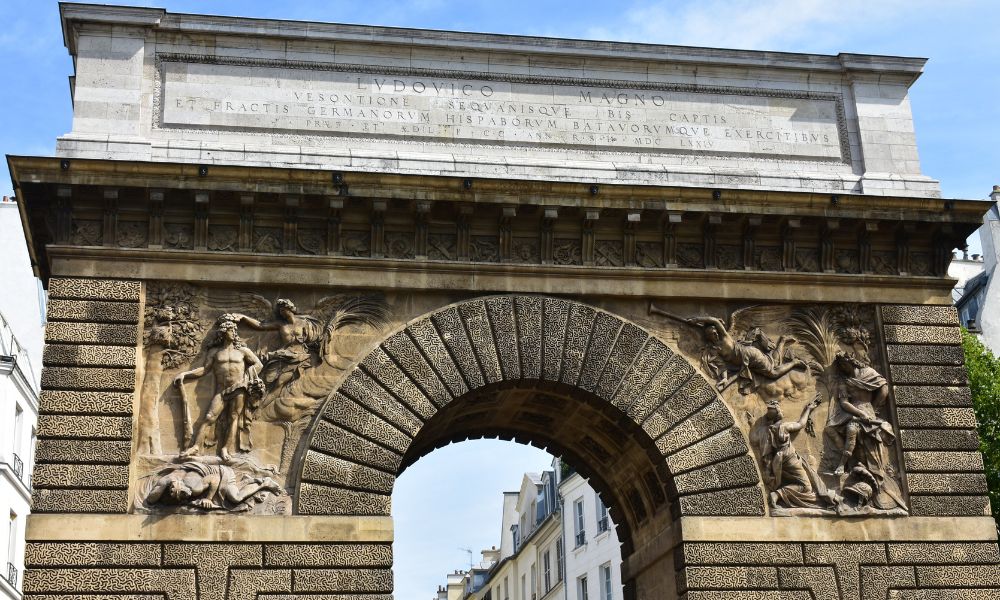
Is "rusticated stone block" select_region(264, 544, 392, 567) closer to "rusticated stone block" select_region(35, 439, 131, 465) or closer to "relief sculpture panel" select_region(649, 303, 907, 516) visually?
"rusticated stone block" select_region(35, 439, 131, 465)

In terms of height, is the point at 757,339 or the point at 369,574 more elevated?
the point at 757,339

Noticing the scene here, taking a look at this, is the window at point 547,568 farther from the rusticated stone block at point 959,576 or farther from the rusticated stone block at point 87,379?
the rusticated stone block at point 87,379

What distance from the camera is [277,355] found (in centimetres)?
1805

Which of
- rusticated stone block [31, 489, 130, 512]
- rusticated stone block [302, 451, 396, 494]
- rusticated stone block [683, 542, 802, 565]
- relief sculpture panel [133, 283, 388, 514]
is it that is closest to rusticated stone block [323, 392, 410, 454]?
relief sculpture panel [133, 283, 388, 514]

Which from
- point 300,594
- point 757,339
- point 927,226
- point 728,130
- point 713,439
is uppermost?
point 728,130

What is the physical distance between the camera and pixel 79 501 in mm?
16797

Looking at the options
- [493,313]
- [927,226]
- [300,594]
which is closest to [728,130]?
[927,226]

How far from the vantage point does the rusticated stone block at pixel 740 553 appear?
1802 cm

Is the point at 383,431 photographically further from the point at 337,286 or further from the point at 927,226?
the point at 927,226

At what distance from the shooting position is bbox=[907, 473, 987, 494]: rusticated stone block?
1878 centimetres

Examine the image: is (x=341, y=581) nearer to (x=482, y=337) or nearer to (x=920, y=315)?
(x=482, y=337)

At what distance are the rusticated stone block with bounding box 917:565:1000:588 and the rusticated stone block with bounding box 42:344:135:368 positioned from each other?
1120cm

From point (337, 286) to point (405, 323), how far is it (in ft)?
3.55

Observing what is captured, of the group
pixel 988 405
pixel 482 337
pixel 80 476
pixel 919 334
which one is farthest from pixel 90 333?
pixel 988 405
